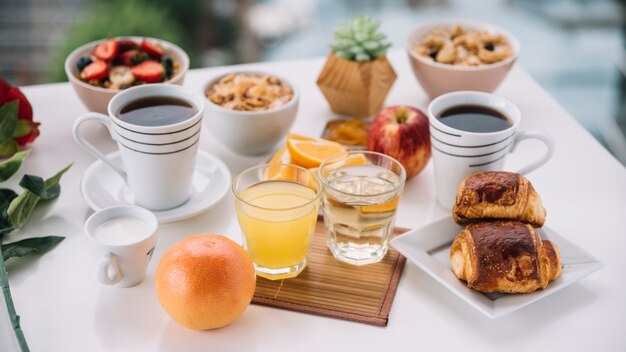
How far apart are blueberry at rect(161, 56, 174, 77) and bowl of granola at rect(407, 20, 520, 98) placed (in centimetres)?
51

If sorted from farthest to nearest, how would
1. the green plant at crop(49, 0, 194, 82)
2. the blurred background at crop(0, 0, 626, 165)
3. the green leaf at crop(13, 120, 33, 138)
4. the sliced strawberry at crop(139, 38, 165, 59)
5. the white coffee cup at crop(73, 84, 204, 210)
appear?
the blurred background at crop(0, 0, 626, 165) → the green plant at crop(49, 0, 194, 82) → the sliced strawberry at crop(139, 38, 165, 59) → the green leaf at crop(13, 120, 33, 138) → the white coffee cup at crop(73, 84, 204, 210)

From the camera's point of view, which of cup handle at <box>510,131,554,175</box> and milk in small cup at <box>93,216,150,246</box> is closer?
milk in small cup at <box>93,216,150,246</box>

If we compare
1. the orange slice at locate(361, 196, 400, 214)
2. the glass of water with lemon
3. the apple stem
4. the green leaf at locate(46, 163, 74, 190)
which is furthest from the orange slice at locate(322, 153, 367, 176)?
the green leaf at locate(46, 163, 74, 190)

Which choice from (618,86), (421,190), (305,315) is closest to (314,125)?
(421,190)

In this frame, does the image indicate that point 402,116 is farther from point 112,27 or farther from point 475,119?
point 112,27

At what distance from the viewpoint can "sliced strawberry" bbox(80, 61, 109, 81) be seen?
139cm

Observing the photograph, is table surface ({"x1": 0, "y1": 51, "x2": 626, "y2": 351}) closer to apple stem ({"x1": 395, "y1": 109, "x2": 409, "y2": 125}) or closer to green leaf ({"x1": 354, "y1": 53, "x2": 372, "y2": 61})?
apple stem ({"x1": 395, "y1": 109, "x2": 409, "y2": 125})

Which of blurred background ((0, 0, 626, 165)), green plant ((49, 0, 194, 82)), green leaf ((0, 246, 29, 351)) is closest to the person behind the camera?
green leaf ((0, 246, 29, 351))

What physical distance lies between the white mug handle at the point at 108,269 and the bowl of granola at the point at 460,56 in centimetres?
80

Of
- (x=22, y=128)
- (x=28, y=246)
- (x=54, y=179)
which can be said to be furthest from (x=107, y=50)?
(x=28, y=246)

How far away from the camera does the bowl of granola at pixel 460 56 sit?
4.85 feet

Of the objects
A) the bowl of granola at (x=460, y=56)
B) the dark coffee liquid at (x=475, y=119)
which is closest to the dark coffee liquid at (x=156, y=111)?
the dark coffee liquid at (x=475, y=119)

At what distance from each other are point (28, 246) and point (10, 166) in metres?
0.21

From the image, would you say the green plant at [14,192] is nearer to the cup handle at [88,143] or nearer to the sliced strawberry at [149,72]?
the cup handle at [88,143]
